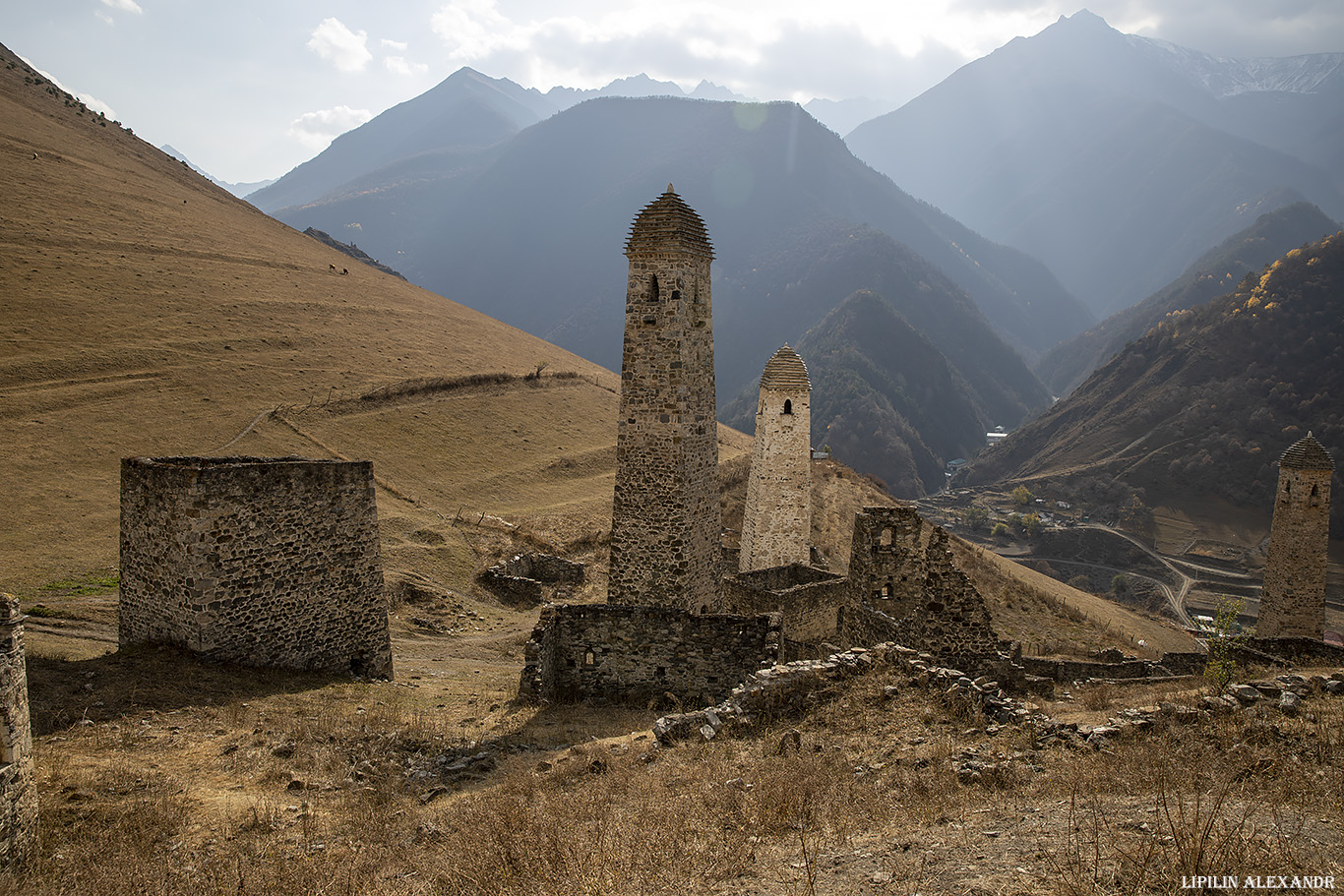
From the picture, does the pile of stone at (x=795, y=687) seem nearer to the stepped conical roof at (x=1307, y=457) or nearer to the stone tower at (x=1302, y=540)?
the stone tower at (x=1302, y=540)

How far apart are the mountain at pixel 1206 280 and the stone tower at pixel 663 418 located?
145070mm

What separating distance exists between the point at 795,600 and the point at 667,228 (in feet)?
28.2

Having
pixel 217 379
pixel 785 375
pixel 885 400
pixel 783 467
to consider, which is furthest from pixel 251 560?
pixel 885 400

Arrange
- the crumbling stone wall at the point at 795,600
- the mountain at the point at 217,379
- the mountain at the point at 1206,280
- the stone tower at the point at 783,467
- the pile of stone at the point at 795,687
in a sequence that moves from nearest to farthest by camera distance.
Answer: the pile of stone at the point at 795,687 → the crumbling stone wall at the point at 795,600 → the stone tower at the point at 783,467 → the mountain at the point at 217,379 → the mountain at the point at 1206,280

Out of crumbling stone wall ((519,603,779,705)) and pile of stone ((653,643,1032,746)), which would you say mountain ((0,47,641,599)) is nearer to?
crumbling stone wall ((519,603,779,705))

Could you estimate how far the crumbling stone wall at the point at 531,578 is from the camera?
24234 millimetres

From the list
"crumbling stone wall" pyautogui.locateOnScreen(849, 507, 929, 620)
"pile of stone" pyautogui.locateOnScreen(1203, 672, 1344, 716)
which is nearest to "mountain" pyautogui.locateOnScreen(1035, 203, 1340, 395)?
"crumbling stone wall" pyautogui.locateOnScreen(849, 507, 929, 620)

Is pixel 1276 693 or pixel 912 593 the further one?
pixel 912 593

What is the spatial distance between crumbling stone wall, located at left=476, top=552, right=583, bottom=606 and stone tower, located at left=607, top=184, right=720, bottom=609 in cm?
1169

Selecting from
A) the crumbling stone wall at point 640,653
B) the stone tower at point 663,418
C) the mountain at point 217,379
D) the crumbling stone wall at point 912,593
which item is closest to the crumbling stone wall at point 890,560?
the crumbling stone wall at point 912,593

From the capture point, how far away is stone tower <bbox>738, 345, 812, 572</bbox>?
19891mm

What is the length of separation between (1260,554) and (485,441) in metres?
63.2

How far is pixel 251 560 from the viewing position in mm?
11094

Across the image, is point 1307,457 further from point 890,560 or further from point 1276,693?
point 1276,693
